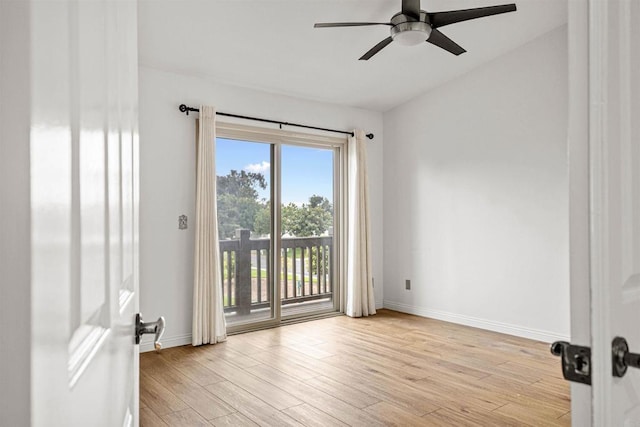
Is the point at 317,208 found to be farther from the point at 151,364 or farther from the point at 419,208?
the point at 151,364

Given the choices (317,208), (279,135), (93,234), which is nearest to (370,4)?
(279,135)

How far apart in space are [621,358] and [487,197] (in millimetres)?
4180

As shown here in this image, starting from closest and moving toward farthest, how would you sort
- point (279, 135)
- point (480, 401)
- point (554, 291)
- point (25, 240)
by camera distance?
point (25, 240)
point (480, 401)
point (554, 291)
point (279, 135)

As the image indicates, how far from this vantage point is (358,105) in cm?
548

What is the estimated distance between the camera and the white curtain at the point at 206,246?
4078 millimetres

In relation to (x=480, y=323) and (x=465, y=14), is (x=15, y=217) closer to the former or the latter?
(x=465, y=14)

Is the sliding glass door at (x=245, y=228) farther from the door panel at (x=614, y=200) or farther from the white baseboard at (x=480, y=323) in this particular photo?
the door panel at (x=614, y=200)

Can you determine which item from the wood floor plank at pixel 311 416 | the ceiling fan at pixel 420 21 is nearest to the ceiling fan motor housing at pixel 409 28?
the ceiling fan at pixel 420 21

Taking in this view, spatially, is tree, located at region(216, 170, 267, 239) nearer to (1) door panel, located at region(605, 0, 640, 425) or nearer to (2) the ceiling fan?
(2) the ceiling fan

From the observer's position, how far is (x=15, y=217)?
0.30m

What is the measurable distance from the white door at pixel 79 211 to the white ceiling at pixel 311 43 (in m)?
2.81

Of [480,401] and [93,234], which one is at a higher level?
[93,234]

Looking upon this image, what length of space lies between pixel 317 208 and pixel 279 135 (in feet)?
3.41

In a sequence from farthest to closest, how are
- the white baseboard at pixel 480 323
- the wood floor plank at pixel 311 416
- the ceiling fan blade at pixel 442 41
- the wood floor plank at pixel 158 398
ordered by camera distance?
the white baseboard at pixel 480 323, the ceiling fan blade at pixel 442 41, the wood floor plank at pixel 158 398, the wood floor plank at pixel 311 416
